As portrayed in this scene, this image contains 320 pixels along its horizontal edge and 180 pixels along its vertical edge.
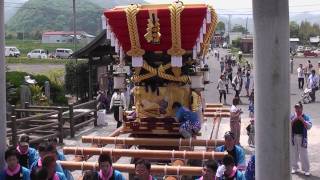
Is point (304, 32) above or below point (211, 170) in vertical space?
above

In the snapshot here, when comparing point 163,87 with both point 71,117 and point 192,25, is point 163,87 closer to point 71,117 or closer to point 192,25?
point 192,25

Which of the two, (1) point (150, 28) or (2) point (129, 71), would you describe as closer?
(1) point (150, 28)

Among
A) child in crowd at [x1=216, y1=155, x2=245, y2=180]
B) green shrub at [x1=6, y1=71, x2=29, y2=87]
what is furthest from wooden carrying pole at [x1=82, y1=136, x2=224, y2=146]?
green shrub at [x1=6, y1=71, x2=29, y2=87]

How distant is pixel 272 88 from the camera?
11.8ft

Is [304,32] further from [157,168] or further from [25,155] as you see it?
[25,155]

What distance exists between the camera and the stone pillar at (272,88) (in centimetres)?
355

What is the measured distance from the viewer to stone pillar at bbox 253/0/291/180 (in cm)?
355

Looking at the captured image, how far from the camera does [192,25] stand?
27.1ft

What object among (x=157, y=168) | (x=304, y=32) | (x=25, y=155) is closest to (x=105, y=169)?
(x=157, y=168)

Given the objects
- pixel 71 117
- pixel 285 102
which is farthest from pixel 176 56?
pixel 71 117

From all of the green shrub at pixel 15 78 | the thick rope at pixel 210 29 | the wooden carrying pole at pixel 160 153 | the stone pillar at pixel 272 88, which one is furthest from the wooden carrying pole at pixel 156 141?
the green shrub at pixel 15 78

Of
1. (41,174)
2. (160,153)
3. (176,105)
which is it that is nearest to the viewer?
(41,174)

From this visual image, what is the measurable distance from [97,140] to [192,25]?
2.45 m

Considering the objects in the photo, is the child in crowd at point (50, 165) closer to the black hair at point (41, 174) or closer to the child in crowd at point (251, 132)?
the black hair at point (41, 174)
